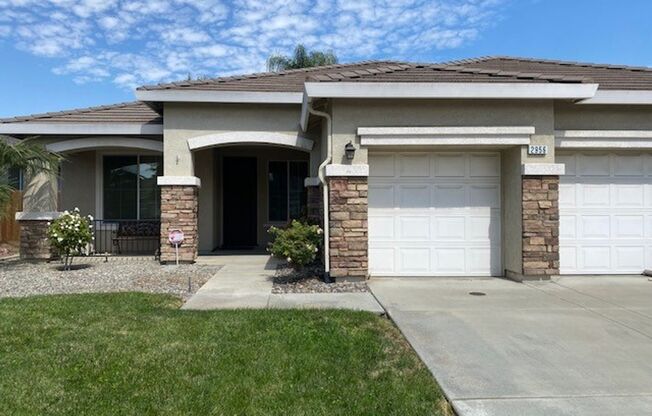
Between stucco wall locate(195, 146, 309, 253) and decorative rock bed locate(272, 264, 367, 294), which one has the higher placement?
stucco wall locate(195, 146, 309, 253)

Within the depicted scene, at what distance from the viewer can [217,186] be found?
585 inches

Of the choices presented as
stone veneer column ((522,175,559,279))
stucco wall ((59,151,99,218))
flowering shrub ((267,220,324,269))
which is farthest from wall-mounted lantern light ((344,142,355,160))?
stucco wall ((59,151,99,218))

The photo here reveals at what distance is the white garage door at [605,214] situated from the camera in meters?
9.59

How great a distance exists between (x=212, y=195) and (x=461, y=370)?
10.8 meters

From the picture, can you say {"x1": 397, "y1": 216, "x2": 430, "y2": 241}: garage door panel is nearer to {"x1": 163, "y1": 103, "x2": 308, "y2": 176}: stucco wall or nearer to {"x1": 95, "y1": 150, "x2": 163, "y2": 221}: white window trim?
{"x1": 163, "y1": 103, "x2": 308, "y2": 176}: stucco wall

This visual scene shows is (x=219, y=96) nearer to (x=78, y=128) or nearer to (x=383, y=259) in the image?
(x=78, y=128)

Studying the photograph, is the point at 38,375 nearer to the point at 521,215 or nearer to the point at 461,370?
the point at 461,370

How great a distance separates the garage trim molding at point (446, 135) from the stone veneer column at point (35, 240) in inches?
347

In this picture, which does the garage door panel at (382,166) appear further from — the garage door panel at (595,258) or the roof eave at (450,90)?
the garage door panel at (595,258)

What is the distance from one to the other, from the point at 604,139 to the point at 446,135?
322 cm

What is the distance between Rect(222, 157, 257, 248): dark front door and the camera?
1534 centimetres

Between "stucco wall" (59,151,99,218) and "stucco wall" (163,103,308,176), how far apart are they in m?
3.92

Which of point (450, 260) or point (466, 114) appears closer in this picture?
point (466, 114)

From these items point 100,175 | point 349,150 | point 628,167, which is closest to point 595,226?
point 628,167
